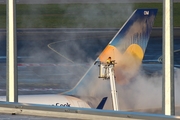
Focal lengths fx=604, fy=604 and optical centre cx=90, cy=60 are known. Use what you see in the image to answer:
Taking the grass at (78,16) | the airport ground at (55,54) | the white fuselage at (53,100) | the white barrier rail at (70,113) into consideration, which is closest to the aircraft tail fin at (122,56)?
the white fuselage at (53,100)

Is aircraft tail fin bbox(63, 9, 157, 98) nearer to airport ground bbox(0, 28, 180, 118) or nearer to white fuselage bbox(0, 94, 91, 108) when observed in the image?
white fuselage bbox(0, 94, 91, 108)

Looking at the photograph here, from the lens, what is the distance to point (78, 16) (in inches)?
2103

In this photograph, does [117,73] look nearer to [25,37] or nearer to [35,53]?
[35,53]

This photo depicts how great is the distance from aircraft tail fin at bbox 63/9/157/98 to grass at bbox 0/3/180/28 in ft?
92.4

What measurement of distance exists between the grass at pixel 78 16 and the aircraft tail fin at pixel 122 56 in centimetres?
2817

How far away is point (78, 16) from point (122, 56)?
32443 mm

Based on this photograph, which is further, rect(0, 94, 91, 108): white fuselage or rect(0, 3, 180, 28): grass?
rect(0, 3, 180, 28): grass

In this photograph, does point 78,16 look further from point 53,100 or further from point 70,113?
point 70,113

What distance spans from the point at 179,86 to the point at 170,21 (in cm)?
1394

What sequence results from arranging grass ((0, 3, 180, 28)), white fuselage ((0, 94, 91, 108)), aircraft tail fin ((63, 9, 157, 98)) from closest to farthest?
1. white fuselage ((0, 94, 91, 108))
2. aircraft tail fin ((63, 9, 157, 98))
3. grass ((0, 3, 180, 28))

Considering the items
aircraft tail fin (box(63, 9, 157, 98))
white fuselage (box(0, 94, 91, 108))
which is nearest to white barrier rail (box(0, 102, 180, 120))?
white fuselage (box(0, 94, 91, 108))

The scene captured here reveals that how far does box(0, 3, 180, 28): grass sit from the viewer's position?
5175 centimetres

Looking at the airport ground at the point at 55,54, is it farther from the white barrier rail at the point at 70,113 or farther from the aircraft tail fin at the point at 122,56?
the white barrier rail at the point at 70,113

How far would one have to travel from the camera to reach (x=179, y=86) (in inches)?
936
